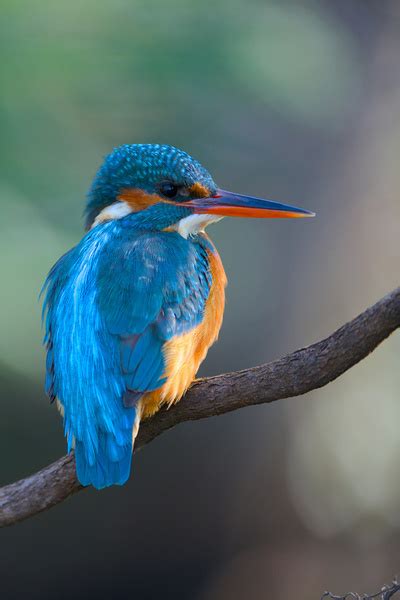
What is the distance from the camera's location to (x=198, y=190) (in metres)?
2.66

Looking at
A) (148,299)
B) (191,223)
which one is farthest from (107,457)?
(191,223)

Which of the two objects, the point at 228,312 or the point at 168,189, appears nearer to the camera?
the point at 168,189

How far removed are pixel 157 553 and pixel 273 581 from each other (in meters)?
0.56

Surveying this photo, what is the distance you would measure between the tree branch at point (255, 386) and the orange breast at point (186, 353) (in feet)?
0.12

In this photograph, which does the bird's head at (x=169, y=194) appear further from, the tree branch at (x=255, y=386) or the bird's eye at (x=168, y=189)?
the tree branch at (x=255, y=386)

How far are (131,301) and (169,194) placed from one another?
47 centimetres

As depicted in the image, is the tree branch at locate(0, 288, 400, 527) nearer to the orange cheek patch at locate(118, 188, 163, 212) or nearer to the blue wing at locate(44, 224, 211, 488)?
the blue wing at locate(44, 224, 211, 488)

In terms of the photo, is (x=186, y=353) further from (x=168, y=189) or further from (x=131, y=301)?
(x=168, y=189)

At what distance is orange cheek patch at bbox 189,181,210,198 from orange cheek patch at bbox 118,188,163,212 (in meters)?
0.10

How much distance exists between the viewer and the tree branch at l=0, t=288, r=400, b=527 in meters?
1.91

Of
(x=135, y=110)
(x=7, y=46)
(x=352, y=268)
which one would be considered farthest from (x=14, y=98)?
(x=352, y=268)

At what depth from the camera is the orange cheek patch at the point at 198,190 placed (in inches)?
104

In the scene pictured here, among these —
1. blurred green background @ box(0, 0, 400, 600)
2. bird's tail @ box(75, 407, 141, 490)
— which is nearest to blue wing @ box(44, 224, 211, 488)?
bird's tail @ box(75, 407, 141, 490)

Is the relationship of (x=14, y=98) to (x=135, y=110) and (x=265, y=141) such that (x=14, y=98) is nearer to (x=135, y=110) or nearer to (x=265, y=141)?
(x=135, y=110)
